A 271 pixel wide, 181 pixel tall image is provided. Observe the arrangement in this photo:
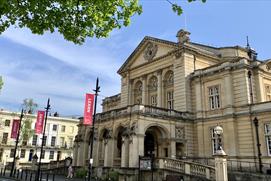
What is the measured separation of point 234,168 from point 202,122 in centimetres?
633

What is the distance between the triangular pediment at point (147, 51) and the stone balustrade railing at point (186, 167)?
1697 cm

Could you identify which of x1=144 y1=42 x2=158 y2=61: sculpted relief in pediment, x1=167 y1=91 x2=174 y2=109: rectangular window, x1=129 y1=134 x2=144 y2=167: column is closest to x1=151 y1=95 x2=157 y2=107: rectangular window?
x1=167 y1=91 x2=174 y2=109: rectangular window

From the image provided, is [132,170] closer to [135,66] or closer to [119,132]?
[119,132]

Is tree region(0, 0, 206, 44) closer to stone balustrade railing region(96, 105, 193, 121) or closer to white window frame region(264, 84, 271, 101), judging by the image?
stone balustrade railing region(96, 105, 193, 121)

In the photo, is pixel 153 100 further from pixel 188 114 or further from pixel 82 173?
pixel 82 173

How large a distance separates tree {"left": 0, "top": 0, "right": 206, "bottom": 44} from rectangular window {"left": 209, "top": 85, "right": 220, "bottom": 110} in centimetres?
2323

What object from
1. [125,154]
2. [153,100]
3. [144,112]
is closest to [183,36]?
[153,100]

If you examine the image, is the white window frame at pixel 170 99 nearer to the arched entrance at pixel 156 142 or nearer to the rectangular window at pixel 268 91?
the arched entrance at pixel 156 142

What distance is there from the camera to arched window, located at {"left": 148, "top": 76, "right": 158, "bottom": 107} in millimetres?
40219

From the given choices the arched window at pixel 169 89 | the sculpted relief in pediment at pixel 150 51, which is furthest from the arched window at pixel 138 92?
the arched window at pixel 169 89

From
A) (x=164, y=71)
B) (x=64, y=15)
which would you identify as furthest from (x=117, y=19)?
(x=164, y=71)

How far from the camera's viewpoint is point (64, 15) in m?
11.6

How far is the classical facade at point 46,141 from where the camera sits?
70000mm

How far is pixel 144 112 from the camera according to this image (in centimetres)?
2984
